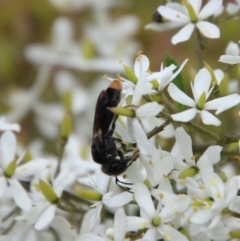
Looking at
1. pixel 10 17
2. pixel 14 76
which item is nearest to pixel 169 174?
pixel 14 76

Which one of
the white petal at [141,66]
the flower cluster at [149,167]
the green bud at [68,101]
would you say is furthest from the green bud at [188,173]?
the green bud at [68,101]

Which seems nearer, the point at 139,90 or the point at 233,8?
the point at 139,90

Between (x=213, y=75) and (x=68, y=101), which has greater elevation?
(x=213, y=75)

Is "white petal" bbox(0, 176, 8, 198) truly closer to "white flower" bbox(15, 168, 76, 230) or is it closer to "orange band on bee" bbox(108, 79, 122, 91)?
"white flower" bbox(15, 168, 76, 230)

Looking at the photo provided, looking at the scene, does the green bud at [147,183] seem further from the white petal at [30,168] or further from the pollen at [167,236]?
the white petal at [30,168]

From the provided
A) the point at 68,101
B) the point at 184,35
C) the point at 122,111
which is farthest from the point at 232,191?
the point at 68,101

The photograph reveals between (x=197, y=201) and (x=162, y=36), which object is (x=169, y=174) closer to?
(x=197, y=201)

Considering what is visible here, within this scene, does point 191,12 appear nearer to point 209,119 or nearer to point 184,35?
point 184,35
